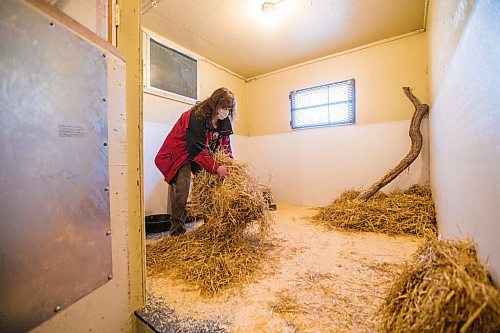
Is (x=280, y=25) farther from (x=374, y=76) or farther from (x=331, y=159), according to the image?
(x=331, y=159)

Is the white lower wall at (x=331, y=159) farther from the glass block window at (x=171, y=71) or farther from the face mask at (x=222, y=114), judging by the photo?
the glass block window at (x=171, y=71)

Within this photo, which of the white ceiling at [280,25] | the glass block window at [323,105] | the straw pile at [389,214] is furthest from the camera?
the glass block window at [323,105]

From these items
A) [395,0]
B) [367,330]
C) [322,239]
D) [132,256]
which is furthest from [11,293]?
[395,0]

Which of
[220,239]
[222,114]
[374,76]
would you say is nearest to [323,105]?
[374,76]

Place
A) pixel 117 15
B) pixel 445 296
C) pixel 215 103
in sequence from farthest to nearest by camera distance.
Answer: pixel 215 103, pixel 117 15, pixel 445 296

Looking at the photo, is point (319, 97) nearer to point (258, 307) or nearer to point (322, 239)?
point (322, 239)

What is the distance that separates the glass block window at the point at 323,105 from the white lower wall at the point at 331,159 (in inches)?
5.1

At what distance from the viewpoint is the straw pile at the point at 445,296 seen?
1.40ft

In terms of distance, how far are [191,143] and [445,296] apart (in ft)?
5.15

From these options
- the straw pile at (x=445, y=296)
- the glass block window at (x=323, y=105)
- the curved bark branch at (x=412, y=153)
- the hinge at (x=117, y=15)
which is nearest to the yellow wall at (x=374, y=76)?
the glass block window at (x=323, y=105)

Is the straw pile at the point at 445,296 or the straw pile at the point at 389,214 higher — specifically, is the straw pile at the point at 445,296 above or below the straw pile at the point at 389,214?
above

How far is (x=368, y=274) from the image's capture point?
1.21m

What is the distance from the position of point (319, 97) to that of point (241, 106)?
1.33 meters

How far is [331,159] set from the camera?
3.20 meters
